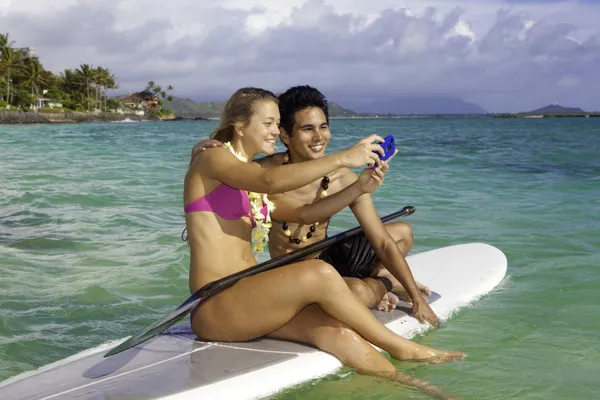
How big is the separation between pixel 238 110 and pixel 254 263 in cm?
79

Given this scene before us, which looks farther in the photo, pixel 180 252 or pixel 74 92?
pixel 74 92

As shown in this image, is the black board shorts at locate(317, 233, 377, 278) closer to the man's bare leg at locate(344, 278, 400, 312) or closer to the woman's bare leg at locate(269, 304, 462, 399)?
the man's bare leg at locate(344, 278, 400, 312)

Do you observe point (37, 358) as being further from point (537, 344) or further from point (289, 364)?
point (537, 344)

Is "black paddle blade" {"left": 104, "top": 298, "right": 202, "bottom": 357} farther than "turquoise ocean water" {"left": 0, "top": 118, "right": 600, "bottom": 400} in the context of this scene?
No

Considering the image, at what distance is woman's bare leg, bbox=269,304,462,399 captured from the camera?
329 centimetres

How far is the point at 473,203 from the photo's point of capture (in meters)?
11.0

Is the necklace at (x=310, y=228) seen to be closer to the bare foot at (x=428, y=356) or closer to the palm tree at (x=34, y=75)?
the bare foot at (x=428, y=356)

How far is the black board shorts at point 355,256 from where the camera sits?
4.27m

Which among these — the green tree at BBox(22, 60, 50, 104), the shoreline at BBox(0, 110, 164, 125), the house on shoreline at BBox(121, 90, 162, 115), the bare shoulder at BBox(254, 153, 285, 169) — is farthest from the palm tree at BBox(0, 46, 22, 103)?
the bare shoulder at BBox(254, 153, 285, 169)

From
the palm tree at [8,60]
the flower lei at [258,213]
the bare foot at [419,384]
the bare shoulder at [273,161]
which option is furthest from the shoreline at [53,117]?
the bare foot at [419,384]

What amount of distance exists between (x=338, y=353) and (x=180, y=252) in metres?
4.17

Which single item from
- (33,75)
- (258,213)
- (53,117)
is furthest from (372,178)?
(33,75)

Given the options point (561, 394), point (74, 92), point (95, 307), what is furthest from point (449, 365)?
point (74, 92)

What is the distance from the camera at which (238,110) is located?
10.9 feet
